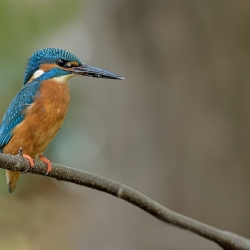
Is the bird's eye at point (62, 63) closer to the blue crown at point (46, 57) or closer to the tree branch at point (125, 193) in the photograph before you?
the blue crown at point (46, 57)

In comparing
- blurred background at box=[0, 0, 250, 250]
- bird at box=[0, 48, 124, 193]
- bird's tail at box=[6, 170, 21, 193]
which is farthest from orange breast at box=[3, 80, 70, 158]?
blurred background at box=[0, 0, 250, 250]

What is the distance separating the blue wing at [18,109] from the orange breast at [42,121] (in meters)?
0.02

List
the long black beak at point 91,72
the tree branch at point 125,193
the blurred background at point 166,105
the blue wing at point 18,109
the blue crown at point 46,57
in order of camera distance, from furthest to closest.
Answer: the blurred background at point 166,105 < the blue wing at point 18,109 < the blue crown at point 46,57 < the long black beak at point 91,72 < the tree branch at point 125,193

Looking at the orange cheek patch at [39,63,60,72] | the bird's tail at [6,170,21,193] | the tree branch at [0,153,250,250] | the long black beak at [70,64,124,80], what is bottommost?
the bird's tail at [6,170,21,193]

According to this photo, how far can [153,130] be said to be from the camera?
3770 mm

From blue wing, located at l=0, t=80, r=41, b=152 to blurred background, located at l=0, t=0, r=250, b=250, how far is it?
5.38ft

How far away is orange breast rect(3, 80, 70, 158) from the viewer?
2.01m

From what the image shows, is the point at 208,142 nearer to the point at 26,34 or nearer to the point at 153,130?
the point at 153,130

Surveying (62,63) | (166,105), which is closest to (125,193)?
(62,63)

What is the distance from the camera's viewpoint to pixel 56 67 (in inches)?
79.0

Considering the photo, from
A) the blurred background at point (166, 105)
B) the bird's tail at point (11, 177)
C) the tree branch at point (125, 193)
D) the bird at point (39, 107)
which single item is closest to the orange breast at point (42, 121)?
the bird at point (39, 107)

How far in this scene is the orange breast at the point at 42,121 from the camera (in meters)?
2.01

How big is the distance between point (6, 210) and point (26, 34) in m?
1.81

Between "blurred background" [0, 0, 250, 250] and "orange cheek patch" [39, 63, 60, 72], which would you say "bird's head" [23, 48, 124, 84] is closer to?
"orange cheek patch" [39, 63, 60, 72]
